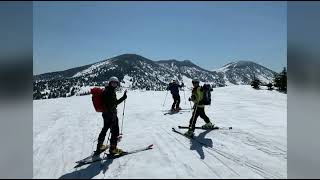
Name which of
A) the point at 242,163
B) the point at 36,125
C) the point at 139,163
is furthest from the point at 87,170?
the point at 36,125

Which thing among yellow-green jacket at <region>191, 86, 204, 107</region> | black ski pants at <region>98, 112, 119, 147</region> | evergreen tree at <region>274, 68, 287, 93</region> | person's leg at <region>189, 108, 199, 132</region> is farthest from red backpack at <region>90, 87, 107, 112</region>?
evergreen tree at <region>274, 68, 287, 93</region>

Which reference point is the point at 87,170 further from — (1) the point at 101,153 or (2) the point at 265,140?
(2) the point at 265,140

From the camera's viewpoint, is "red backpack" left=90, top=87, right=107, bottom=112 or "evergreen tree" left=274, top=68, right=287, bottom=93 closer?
"red backpack" left=90, top=87, right=107, bottom=112

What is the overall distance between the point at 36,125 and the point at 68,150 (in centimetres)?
601

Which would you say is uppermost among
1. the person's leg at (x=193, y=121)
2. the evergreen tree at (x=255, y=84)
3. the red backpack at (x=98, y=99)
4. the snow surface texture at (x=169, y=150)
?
the evergreen tree at (x=255, y=84)

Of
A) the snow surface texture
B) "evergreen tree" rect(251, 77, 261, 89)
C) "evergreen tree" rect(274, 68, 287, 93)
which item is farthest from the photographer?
"evergreen tree" rect(251, 77, 261, 89)

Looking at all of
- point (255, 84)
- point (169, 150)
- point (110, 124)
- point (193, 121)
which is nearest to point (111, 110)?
point (110, 124)

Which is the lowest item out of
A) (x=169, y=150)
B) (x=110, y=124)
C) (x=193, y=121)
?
(x=169, y=150)

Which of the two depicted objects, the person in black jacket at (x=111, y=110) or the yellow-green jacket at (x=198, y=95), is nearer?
the person in black jacket at (x=111, y=110)

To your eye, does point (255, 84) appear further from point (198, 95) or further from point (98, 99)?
point (98, 99)

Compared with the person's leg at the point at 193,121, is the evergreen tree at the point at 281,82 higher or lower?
higher

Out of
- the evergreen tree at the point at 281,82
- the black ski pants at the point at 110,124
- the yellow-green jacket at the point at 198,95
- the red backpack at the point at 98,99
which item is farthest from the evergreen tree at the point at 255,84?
the red backpack at the point at 98,99

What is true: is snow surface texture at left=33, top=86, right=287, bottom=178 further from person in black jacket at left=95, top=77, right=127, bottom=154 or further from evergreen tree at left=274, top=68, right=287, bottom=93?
evergreen tree at left=274, top=68, right=287, bottom=93

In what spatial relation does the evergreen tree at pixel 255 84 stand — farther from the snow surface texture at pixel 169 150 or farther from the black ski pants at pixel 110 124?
the black ski pants at pixel 110 124
